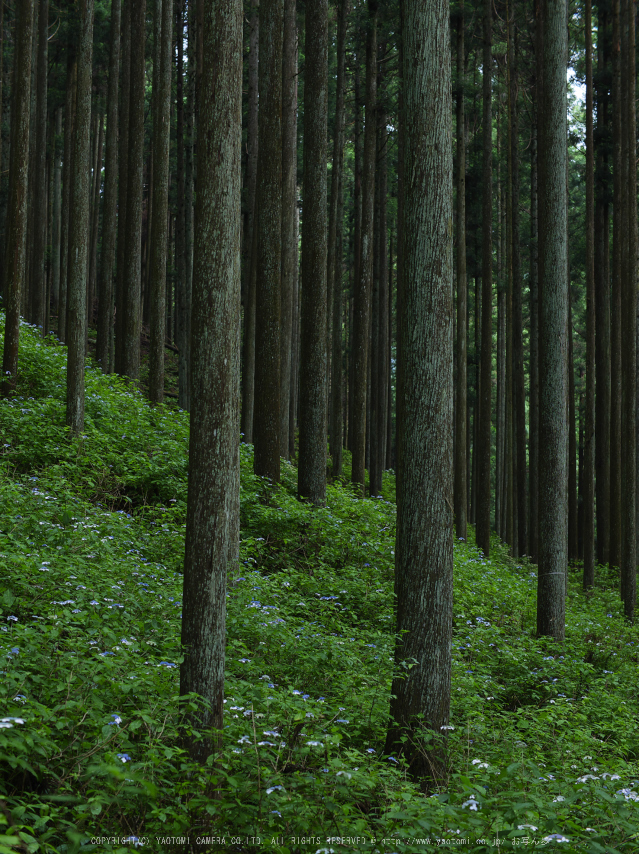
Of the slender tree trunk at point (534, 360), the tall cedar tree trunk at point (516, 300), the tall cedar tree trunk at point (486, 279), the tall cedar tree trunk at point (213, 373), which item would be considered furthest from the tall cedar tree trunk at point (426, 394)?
the slender tree trunk at point (534, 360)

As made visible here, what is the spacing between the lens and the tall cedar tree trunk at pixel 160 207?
13.3 meters

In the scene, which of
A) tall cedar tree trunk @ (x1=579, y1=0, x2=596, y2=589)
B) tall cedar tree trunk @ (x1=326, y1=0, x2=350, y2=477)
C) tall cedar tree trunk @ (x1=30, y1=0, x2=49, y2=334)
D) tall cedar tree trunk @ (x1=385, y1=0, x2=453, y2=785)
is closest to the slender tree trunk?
tall cedar tree trunk @ (x1=579, y1=0, x2=596, y2=589)

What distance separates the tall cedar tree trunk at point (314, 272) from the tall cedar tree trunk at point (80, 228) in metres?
3.28

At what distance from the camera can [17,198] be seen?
10.5 meters

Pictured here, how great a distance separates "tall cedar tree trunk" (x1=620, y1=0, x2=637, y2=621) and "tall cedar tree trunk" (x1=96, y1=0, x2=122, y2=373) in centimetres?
1118

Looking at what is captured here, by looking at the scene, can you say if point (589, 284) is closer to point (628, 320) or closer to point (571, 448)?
point (628, 320)

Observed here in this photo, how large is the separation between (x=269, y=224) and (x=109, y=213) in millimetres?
7817

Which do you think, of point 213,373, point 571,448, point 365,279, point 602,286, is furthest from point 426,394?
point 571,448

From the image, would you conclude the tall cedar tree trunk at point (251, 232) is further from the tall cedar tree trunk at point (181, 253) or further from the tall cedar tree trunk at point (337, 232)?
the tall cedar tree trunk at point (181, 253)

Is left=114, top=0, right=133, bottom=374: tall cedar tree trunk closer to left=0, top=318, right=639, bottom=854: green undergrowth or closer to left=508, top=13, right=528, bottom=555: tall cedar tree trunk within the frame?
left=0, top=318, right=639, bottom=854: green undergrowth

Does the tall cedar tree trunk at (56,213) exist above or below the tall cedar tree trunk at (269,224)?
above

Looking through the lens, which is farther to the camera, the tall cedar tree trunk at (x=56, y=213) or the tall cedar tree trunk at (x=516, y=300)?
the tall cedar tree trunk at (x=56, y=213)

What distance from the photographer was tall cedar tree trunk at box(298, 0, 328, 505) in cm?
1008

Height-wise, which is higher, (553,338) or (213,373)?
(553,338)
